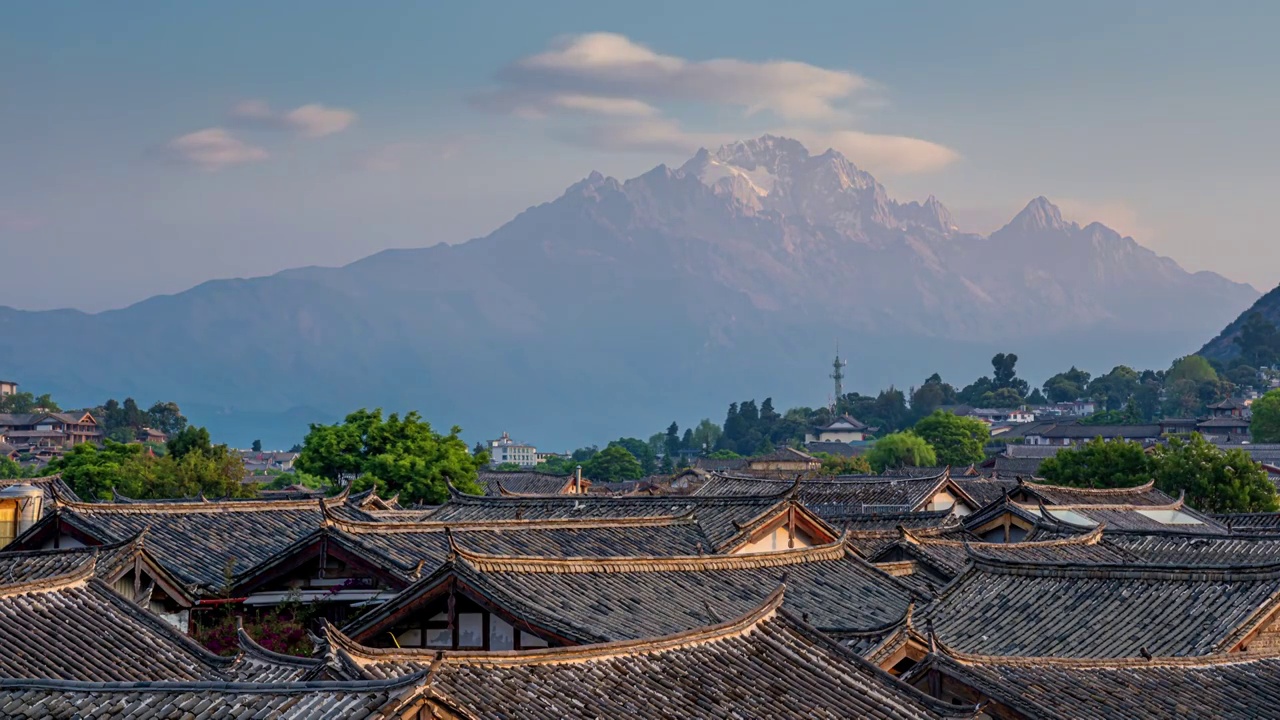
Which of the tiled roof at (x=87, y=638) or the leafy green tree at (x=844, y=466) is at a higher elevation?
the tiled roof at (x=87, y=638)

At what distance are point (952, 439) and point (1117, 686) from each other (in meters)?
142

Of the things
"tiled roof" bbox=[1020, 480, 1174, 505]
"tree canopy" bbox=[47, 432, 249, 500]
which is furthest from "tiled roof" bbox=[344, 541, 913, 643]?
"tree canopy" bbox=[47, 432, 249, 500]

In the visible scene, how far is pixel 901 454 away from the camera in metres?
154

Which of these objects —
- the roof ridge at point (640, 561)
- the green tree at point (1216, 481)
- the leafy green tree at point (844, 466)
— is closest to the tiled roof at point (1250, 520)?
the green tree at point (1216, 481)

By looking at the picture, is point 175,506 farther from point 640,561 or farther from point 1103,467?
point 1103,467

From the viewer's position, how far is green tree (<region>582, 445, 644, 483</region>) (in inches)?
6555

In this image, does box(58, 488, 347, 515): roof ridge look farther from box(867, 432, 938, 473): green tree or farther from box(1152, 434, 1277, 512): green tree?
box(867, 432, 938, 473): green tree

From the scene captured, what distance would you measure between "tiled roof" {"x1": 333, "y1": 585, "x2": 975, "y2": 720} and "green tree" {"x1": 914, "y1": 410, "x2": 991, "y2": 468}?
13972 cm

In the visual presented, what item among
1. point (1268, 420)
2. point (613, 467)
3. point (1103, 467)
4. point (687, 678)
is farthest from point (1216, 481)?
point (1268, 420)

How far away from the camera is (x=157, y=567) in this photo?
33000 millimetres

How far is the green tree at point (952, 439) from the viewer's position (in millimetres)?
164800

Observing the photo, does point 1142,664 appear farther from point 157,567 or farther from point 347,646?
point 157,567

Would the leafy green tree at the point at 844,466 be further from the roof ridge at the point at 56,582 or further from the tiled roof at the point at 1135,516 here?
the roof ridge at the point at 56,582

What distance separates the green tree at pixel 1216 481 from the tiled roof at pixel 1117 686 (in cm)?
5555
